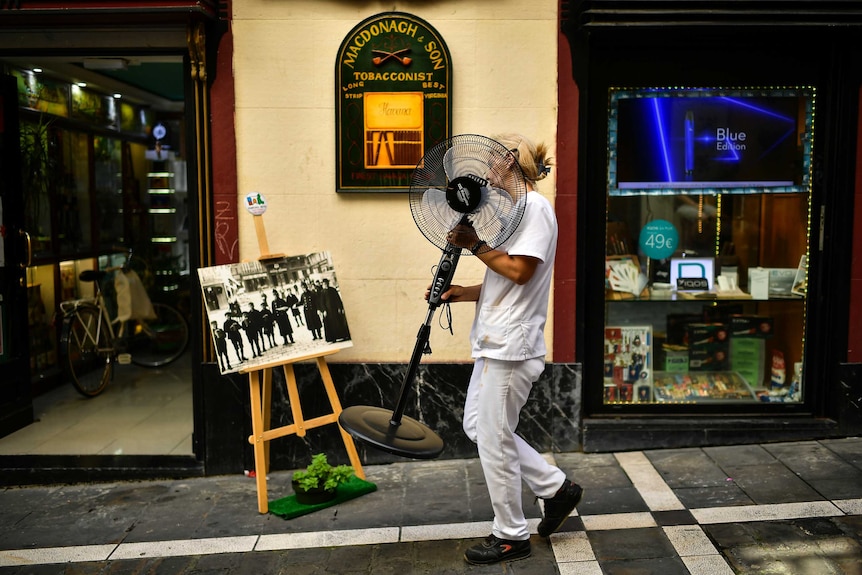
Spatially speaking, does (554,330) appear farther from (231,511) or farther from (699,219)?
(231,511)

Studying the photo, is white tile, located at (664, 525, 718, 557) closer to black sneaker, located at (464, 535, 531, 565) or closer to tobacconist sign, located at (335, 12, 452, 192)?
black sneaker, located at (464, 535, 531, 565)

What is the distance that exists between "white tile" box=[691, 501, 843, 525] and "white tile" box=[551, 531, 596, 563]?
71cm

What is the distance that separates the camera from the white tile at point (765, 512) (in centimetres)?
460

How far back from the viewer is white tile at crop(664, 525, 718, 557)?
13.9ft

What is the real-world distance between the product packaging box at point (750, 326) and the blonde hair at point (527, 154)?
9.12 feet

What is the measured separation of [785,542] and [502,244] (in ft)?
7.24

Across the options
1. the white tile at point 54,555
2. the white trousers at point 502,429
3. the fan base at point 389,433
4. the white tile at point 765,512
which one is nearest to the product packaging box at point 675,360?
the white tile at point 765,512

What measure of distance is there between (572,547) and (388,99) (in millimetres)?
3059

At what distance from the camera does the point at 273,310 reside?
515 centimetres

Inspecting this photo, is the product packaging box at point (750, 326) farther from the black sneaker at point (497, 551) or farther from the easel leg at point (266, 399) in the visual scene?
the easel leg at point (266, 399)

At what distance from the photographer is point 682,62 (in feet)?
18.8

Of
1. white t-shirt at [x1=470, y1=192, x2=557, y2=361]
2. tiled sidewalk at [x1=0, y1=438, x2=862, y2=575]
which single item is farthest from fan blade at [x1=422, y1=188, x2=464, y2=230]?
tiled sidewalk at [x1=0, y1=438, x2=862, y2=575]

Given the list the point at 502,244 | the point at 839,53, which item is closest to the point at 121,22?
the point at 502,244

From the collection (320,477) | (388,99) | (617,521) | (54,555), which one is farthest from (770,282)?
(54,555)
